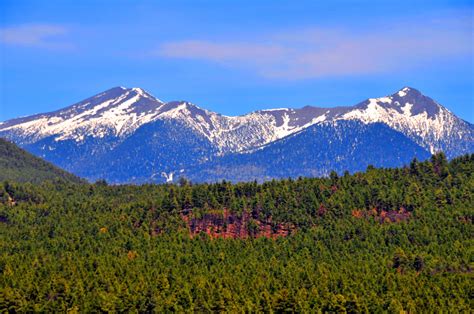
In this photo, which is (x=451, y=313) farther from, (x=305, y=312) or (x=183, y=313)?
(x=183, y=313)

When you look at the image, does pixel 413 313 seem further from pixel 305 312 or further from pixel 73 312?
pixel 73 312

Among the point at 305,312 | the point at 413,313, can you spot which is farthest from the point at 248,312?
the point at 413,313

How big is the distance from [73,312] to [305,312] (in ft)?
170

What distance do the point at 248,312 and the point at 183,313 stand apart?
48.0ft

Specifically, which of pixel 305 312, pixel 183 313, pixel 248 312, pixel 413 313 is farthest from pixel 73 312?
pixel 413 313

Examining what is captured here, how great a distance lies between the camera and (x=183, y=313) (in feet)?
655

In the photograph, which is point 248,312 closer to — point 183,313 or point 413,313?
point 183,313

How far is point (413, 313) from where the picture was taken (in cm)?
19988

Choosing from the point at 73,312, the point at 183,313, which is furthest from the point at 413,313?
the point at 73,312

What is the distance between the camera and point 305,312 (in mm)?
197375

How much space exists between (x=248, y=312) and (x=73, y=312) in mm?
39025

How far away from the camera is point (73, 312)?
197875 mm

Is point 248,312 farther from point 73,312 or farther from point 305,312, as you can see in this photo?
point 73,312

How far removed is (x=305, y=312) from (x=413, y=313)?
80.8 feet
